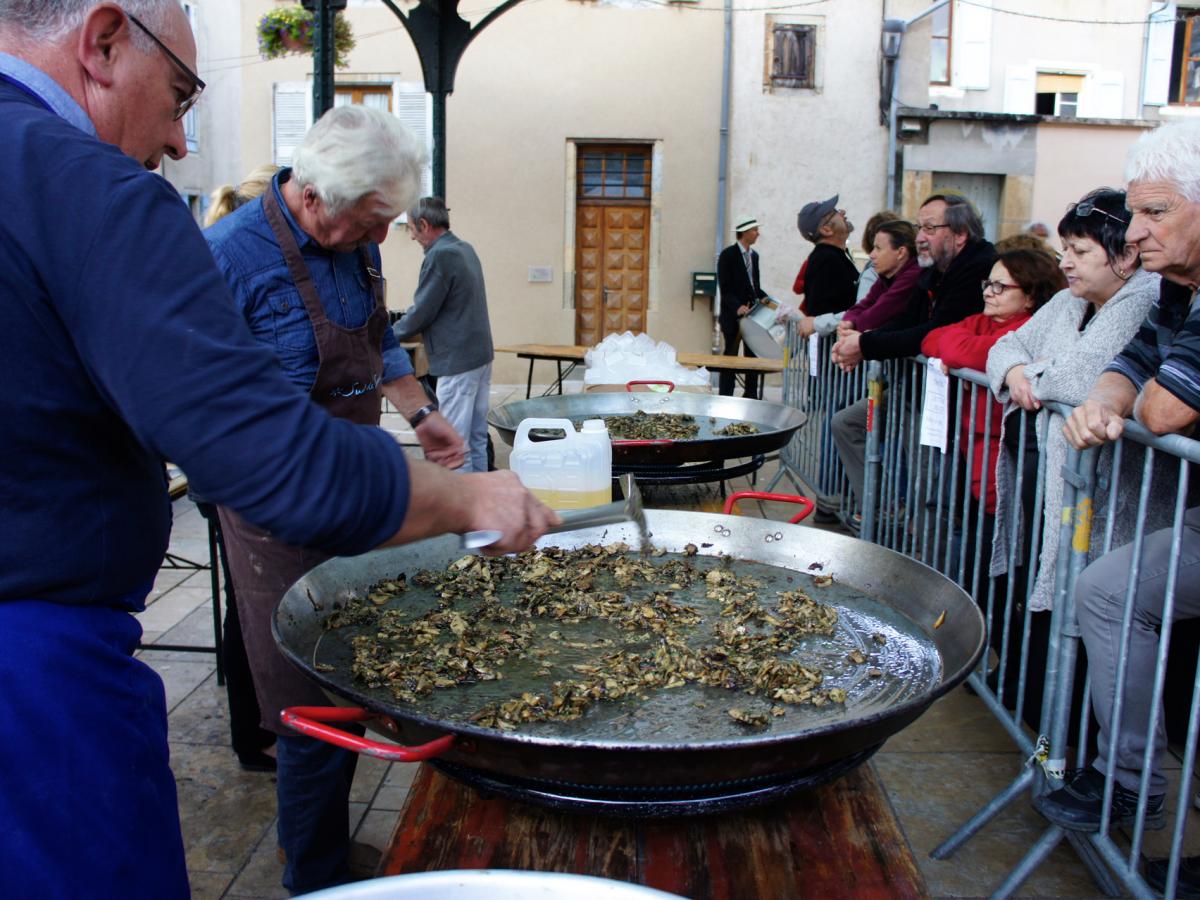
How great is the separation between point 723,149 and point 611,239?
196 cm

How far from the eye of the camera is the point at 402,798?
309cm

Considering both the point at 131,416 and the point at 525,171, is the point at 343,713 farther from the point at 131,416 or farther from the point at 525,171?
the point at 525,171

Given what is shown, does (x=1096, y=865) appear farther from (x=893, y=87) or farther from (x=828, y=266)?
(x=893, y=87)

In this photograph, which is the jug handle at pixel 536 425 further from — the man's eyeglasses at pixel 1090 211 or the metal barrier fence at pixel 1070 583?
the man's eyeglasses at pixel 1090 211

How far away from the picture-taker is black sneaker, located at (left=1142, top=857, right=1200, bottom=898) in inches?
92.4

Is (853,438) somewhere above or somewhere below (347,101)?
below

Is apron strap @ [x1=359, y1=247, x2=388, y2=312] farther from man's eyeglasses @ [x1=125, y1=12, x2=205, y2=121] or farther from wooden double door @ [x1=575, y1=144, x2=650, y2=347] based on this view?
wooden double door @ [x1=575, y1=144, x2=650, y2=347]

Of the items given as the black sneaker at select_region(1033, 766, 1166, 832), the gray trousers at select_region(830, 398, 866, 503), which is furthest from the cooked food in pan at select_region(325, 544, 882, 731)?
the gray trousers at select_region(830, 398, 866, 503)

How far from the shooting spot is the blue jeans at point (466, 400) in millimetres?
6836

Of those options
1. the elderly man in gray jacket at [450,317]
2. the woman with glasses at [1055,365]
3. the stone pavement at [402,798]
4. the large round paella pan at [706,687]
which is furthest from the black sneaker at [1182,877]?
the elderly man in gray jacket at [450,317]

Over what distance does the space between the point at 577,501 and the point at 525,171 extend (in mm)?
11946

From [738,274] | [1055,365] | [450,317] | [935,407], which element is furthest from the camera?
[738,274]

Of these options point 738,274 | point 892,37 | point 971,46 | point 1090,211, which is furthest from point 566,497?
point 971,46

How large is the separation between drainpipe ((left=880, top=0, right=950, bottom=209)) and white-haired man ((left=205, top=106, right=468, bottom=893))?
513 inches
